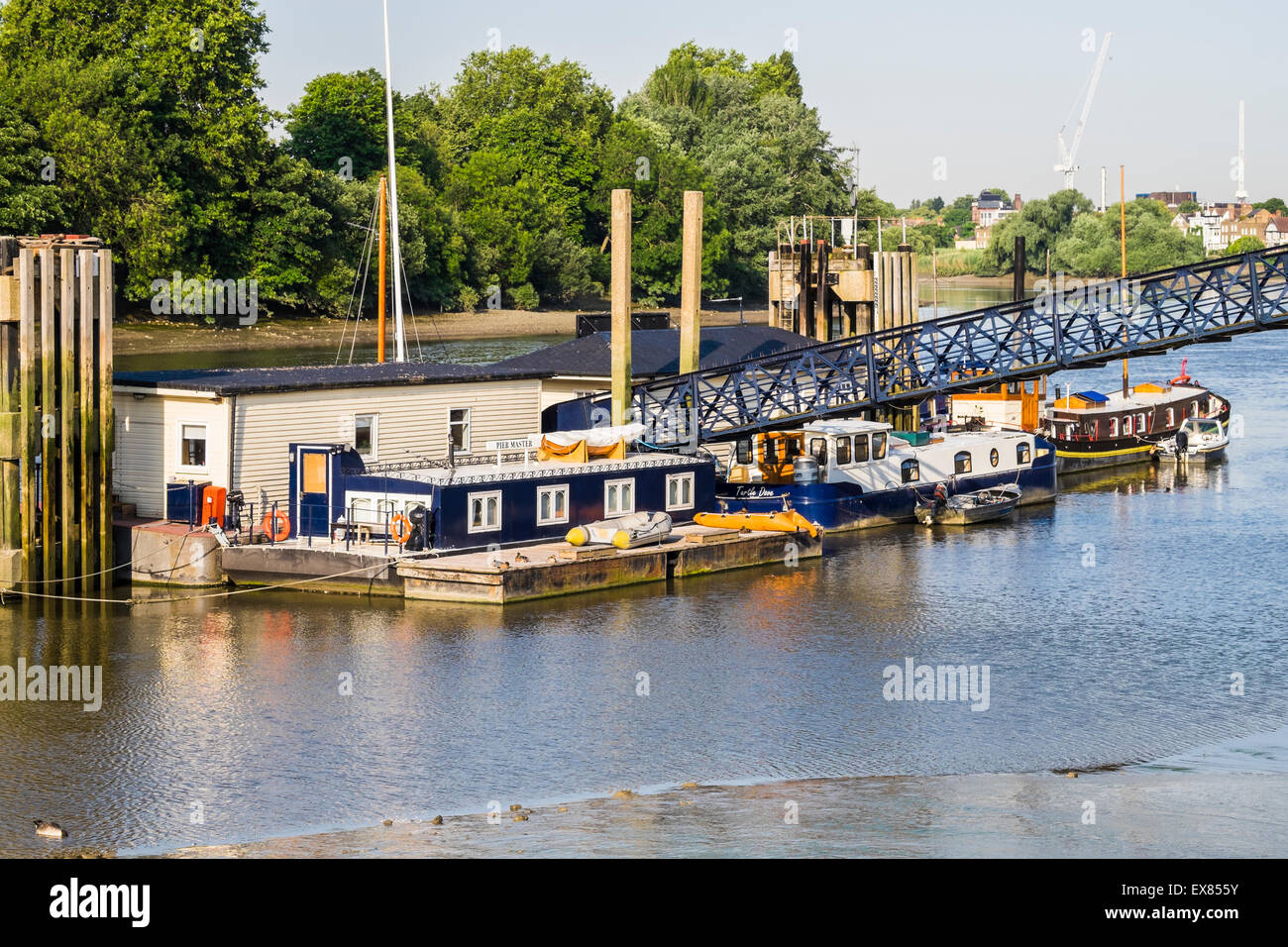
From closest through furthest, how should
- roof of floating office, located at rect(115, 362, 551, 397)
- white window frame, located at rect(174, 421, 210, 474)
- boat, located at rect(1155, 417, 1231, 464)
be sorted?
white window frame, located at rect(174, 421, 210, 474) → roof of floating office, located at rect(115, 362, 551, 397) → boat, located at rect(1155, 417, 1231, 464)

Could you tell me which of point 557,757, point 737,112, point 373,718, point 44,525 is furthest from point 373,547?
point 737,112

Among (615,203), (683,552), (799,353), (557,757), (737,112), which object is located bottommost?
(557,757)

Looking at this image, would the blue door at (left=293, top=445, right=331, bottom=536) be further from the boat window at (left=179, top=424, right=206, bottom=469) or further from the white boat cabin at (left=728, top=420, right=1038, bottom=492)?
the white boat cabin at (left=728, top=420, right=1038, bottom=492)

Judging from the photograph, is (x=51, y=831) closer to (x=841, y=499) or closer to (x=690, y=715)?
(x=690, y=715)

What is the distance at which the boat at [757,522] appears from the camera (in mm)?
49562

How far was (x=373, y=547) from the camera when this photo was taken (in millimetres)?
43500

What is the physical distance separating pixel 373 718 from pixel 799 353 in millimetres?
28298

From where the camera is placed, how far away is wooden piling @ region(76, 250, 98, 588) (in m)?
41.8

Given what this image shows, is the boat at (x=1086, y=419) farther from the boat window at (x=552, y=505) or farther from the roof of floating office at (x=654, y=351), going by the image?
the boat window at (x=552, y=505)

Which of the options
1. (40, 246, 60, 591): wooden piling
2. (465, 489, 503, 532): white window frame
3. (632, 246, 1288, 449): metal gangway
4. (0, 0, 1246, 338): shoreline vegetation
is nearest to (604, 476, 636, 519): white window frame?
(465, 489, 503, 532): white window frame

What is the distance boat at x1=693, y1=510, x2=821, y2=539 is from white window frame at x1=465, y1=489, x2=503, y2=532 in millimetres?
7925

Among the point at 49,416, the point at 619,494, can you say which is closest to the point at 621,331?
the point at 619,494

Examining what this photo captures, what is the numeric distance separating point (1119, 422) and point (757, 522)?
103ft
